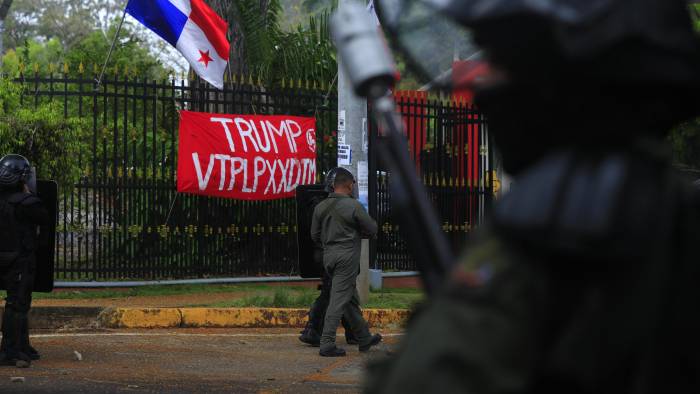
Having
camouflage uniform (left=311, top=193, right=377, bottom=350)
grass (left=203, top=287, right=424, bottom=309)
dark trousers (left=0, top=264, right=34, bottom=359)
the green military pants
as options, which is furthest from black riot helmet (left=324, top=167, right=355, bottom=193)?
dark trousers (left=0, top=264, right=34, bottom=359)

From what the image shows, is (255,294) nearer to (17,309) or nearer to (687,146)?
(17,309)

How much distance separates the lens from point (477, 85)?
170 centimetres

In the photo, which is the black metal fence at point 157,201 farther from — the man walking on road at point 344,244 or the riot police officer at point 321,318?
the man walking on road at point 344,244

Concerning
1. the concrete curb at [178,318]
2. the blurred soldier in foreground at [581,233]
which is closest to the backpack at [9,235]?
the concrete curb at [178,318]

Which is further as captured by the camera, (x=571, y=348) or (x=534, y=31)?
(x=534, y=31)

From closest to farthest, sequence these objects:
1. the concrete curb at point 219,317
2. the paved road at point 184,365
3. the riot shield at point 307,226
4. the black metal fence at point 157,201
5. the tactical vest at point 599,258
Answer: the tactical vest at point 599,258 < the paved road at point 184,365 < the riot shield at point 307,226 < the concrete curb at point 219,317 < the black metal fence at point 157,201

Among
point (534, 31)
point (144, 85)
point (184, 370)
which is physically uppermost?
point (144, 85)

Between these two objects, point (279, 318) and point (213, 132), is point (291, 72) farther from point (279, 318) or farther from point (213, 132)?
point (279, 318)

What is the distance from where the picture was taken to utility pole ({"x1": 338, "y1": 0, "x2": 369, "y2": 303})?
475 inches

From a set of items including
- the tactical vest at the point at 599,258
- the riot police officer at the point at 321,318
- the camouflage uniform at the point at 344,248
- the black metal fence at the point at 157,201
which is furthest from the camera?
the black metal fence at the point at 157,201

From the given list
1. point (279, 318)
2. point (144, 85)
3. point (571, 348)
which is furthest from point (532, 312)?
point (144, 85)

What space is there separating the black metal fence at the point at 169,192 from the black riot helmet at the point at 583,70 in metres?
10.3

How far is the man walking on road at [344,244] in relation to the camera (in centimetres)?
933

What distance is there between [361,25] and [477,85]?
28 centimetres
